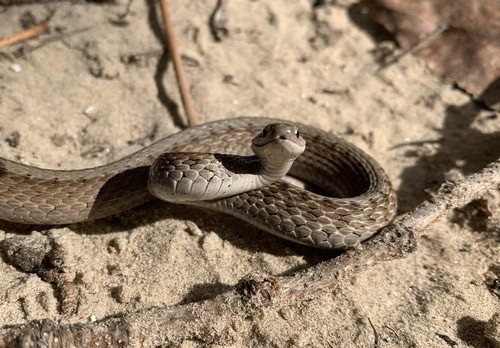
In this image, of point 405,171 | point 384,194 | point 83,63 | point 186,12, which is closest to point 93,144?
point 83,63

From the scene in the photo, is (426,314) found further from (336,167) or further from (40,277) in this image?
(40,277)

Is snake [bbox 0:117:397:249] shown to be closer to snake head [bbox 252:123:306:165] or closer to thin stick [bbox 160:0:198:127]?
snake head [bbox 252:123:306:165]

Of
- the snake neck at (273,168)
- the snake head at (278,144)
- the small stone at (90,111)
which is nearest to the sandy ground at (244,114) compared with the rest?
the small stone at (90,111)

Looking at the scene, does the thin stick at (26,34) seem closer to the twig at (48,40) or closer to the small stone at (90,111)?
the twig at (48,40)

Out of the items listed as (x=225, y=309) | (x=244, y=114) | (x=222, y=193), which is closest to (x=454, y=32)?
(x=244, y=114)

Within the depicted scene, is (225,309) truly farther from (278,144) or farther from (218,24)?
(218,24)

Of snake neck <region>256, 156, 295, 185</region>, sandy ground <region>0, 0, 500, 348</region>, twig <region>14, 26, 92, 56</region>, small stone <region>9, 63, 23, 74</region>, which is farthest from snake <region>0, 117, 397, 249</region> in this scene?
twig <region>14, 26, 92, 56</region>

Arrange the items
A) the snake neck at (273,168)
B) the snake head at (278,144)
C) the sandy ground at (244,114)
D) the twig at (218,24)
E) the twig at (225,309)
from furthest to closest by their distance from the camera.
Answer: the twig at (218,24) < the snake neck at (273,168) < the snake head at (278,144) < the sandy ground at (244,114) < the twig at (225,309)
